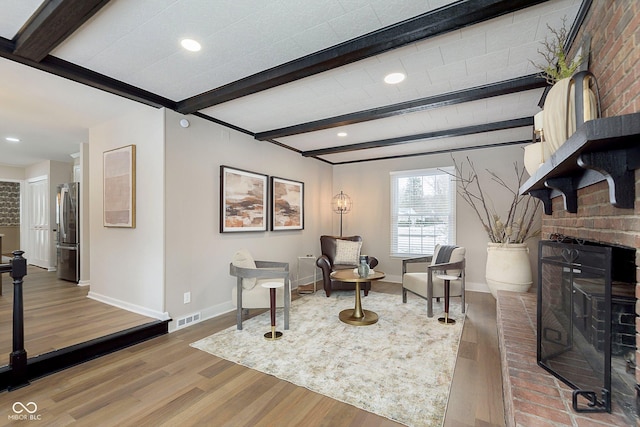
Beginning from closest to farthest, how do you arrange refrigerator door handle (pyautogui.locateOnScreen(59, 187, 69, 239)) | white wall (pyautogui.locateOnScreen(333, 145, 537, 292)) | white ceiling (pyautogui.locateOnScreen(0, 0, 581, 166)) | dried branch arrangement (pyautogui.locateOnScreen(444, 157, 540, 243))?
white ceiling (pyautogui.locateOnScreen(0, 0, 581, 166)) → dried branch arrangement (pyautogui.locateOnScreen(444, 157, 540, 243)) → white wall (pyautogui.locateOnScreen(333, 145, 537, 292)) → refrigerator door handle (pyautogui.locateOnScreen(59, 187, 69, 239))

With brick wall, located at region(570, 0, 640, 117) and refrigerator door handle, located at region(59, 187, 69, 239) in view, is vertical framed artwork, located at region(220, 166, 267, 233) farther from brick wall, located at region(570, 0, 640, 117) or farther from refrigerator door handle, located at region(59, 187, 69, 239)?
brick wall, located at region(570, 0, 640, 117)

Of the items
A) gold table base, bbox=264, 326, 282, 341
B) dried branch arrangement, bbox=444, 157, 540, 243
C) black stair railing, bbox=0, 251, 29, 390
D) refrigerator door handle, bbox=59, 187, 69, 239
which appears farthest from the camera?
refrigerator door handle, bbox=59, 187, 69, 239

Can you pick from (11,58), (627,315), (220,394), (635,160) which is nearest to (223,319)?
(220,394)

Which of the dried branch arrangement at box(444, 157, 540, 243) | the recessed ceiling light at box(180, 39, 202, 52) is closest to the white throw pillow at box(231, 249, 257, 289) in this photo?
the recessed ceiling light at box(180, 39, 202, 52)

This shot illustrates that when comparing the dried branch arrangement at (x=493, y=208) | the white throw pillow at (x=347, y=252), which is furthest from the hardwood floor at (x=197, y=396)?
the white throw pillow at (x=347, y=252)

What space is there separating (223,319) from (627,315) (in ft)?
11.8

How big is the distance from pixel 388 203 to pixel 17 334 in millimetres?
5347

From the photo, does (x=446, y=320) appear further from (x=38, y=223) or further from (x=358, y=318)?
(x=38, y=223)

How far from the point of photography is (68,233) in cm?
512

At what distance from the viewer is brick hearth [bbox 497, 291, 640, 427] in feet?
4.09

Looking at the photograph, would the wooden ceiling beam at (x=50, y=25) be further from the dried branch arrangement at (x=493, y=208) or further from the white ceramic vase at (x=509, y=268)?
the dried branch arrangement at (x=493, y=208)

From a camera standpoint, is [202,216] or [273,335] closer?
[273,335]

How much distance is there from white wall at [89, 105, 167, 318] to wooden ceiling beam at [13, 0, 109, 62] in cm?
120

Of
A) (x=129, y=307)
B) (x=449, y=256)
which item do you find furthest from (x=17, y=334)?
(x=449, y=256)
